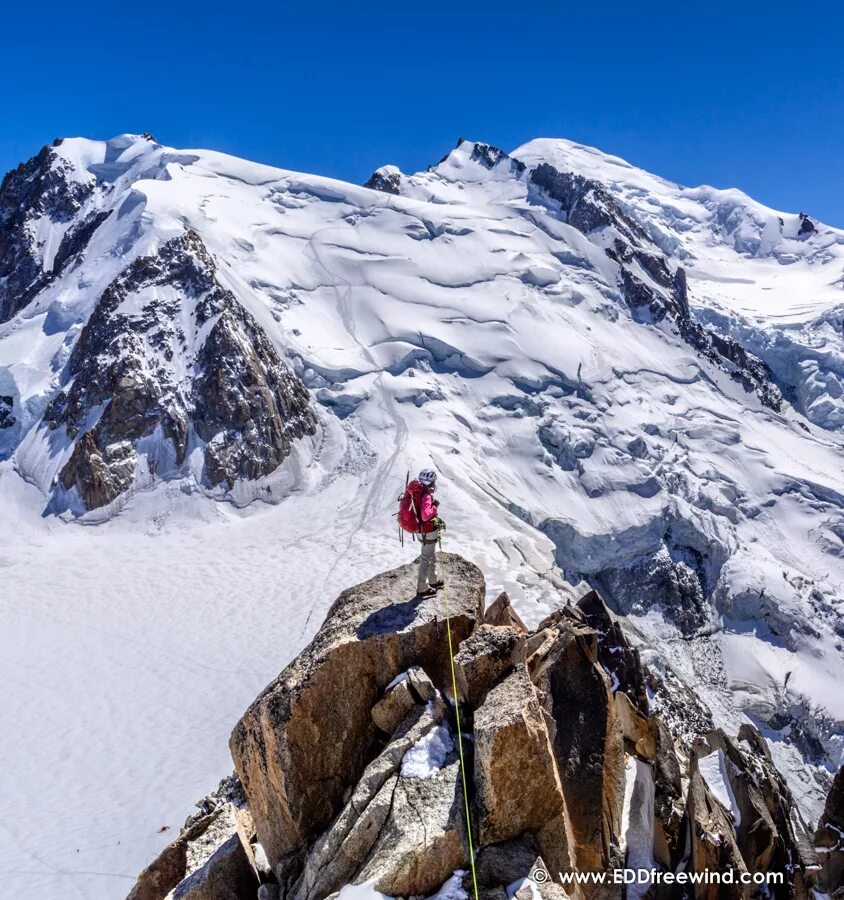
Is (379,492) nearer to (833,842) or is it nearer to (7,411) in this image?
(7,411)

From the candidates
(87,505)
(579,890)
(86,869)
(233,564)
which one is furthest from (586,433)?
(579,890)

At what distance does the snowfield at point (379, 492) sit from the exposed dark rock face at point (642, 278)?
1.36 metres

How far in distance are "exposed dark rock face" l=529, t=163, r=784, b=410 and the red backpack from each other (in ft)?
198

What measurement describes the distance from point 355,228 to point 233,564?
41.8 meters

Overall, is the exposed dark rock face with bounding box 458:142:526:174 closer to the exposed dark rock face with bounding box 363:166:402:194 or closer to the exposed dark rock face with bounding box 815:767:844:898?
the exposed dark rock face with bounding box 363:166:402:194

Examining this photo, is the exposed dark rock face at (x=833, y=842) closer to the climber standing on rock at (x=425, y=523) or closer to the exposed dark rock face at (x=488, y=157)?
the climber standing on rock at (x=425, y=523)

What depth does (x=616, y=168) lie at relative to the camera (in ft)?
396

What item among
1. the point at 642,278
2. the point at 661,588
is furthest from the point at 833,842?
the point at 642,278

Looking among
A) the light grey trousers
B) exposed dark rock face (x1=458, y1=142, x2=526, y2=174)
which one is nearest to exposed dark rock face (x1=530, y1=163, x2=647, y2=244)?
exposed dark rock face (x1=458, y1=142, x2=526, y2=174)

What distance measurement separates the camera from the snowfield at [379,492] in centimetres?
2164

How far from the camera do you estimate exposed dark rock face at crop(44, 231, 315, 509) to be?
131 ft

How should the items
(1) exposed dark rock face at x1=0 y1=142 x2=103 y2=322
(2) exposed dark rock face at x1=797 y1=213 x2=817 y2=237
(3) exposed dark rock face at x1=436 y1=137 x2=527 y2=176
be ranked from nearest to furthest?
(1) exposed dark rock face at x1=0 y1=142 x2=103 y2=322
(3) exposed dark rock face at x1=436 y1=137 x2=527 y2=176
(2) exposed dark rock face at x1=797 y1=213 x2=817 y2=237

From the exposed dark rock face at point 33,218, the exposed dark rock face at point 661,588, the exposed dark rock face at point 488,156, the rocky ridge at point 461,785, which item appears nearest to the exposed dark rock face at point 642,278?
the exposed dark rock face at point 488,156

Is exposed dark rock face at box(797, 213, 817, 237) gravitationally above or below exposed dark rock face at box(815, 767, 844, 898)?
above
